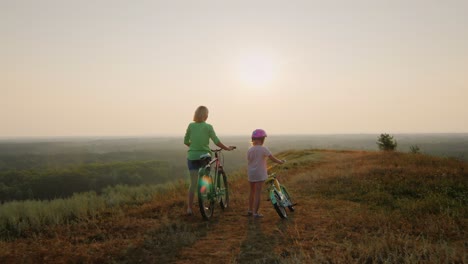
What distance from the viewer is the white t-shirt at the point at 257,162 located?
7.83 meters

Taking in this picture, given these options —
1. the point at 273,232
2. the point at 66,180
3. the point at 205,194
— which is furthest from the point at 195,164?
the point at 66,180

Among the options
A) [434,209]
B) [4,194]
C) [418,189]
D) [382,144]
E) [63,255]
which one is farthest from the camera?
[4,194]

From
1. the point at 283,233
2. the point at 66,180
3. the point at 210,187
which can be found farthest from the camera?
the point at 66,180

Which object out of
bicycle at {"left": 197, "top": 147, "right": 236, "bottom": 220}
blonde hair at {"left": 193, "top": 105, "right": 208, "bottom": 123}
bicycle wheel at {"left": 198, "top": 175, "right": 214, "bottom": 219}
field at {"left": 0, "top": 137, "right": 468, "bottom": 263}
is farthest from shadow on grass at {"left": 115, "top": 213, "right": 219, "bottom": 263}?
blonde hair at {"left": 193, "top": 105, "right": 208, "bottom": 123}

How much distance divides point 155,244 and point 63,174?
67.5 meters

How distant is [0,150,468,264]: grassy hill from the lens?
519 cm

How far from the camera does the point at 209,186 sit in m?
8.08

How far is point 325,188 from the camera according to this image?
12.2 meters

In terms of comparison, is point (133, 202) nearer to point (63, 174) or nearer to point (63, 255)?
point (63, 255)

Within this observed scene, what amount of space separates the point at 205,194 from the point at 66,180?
63.9 meters

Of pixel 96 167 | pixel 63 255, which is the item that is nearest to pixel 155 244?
pixel 63 255

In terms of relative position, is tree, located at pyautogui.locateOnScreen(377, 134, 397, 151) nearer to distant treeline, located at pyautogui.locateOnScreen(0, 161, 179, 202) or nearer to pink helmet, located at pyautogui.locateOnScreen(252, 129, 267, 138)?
pink helmet, located at pyautogui.locateOnScreen(252, 129, 267, 138)

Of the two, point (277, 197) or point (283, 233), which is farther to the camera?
point (277, 197)

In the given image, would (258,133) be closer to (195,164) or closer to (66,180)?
(195,164)
